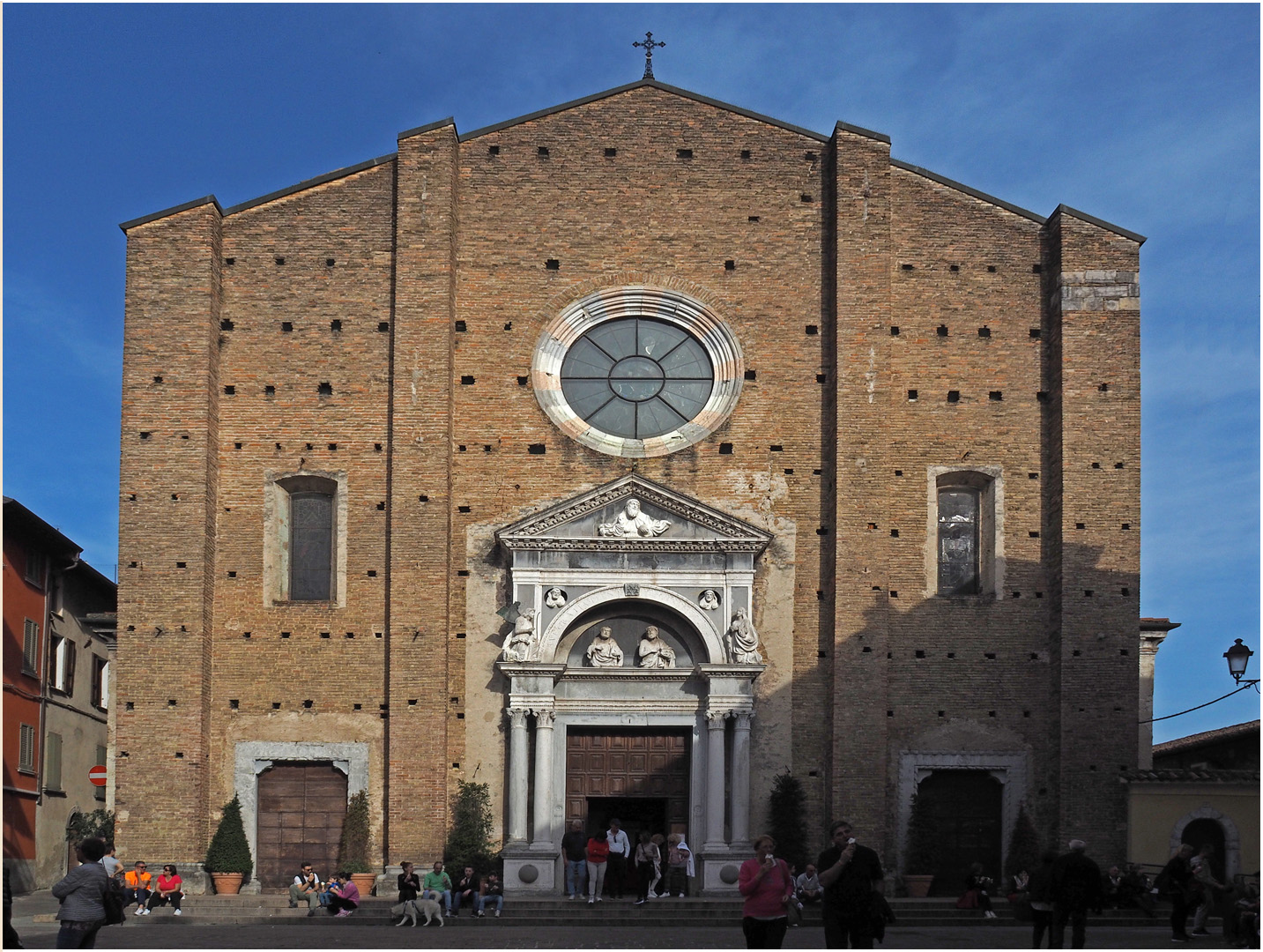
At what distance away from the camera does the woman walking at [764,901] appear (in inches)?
446

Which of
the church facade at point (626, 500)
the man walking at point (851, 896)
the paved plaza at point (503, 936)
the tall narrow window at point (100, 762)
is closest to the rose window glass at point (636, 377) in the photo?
the church facade at point (626, 500)

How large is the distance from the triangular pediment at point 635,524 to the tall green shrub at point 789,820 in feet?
10.7

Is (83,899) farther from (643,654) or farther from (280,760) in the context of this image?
(643,654)

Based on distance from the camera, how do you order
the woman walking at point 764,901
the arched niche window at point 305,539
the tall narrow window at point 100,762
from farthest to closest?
the tall narrow window at point 100,762 < the arched niche window at point 305,539 < the woman walking at point 764,901

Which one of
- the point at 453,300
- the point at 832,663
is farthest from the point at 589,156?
the point at 832,663

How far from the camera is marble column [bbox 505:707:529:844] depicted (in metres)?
21.4

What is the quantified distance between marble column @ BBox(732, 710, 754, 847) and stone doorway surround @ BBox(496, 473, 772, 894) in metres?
0.02

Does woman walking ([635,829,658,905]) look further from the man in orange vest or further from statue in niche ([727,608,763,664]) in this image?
the man in orange vest

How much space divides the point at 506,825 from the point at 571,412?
19.3ft

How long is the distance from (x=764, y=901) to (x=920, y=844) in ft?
35.5

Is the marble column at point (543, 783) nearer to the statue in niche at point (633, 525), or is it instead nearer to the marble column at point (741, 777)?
the marble column at point (741, 777)

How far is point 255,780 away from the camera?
2202 centimetres

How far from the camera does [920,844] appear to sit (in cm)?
2158

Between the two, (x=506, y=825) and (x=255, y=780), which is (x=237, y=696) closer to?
(x=255, y=780)
